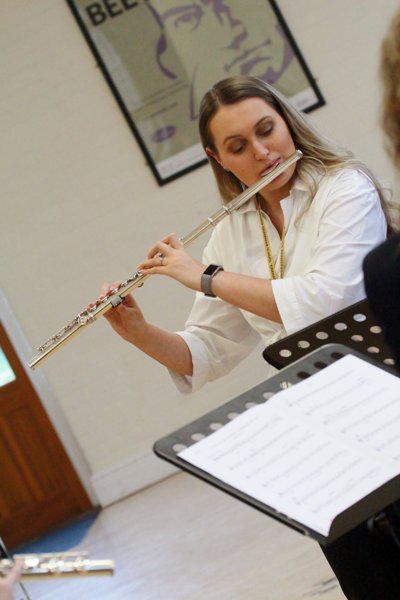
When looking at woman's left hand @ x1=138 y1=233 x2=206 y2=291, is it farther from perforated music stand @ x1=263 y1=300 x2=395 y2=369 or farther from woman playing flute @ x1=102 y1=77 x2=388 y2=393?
perforated music stand @ x1=263 y1=300 x2=395 y2=369

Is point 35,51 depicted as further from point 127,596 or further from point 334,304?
Answer: point 334,304

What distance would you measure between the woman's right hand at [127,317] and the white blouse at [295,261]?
127 mm

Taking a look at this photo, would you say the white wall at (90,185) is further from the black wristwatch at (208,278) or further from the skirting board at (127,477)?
Answer: the black wristwatch at (208,278)

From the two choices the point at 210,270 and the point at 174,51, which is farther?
the point at 174,51

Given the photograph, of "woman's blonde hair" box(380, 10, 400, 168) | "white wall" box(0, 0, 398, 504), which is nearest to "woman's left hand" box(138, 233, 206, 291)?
"woman's blonde hair" box(380, 10, 400, 168)

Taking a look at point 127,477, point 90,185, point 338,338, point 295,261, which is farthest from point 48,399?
point 338,338

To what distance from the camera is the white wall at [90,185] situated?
4516 mm

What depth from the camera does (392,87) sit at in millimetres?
1000

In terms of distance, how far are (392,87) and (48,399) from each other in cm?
387

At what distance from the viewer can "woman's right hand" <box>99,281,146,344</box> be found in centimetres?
240

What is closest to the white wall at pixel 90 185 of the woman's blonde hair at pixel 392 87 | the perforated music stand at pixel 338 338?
the perforated music stand at pixel 338 338

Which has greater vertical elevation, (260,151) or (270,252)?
(260,151)

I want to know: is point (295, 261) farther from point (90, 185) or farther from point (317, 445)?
point (90, 185)

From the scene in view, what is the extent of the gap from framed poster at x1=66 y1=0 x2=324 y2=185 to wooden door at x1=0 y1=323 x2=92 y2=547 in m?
1.26
